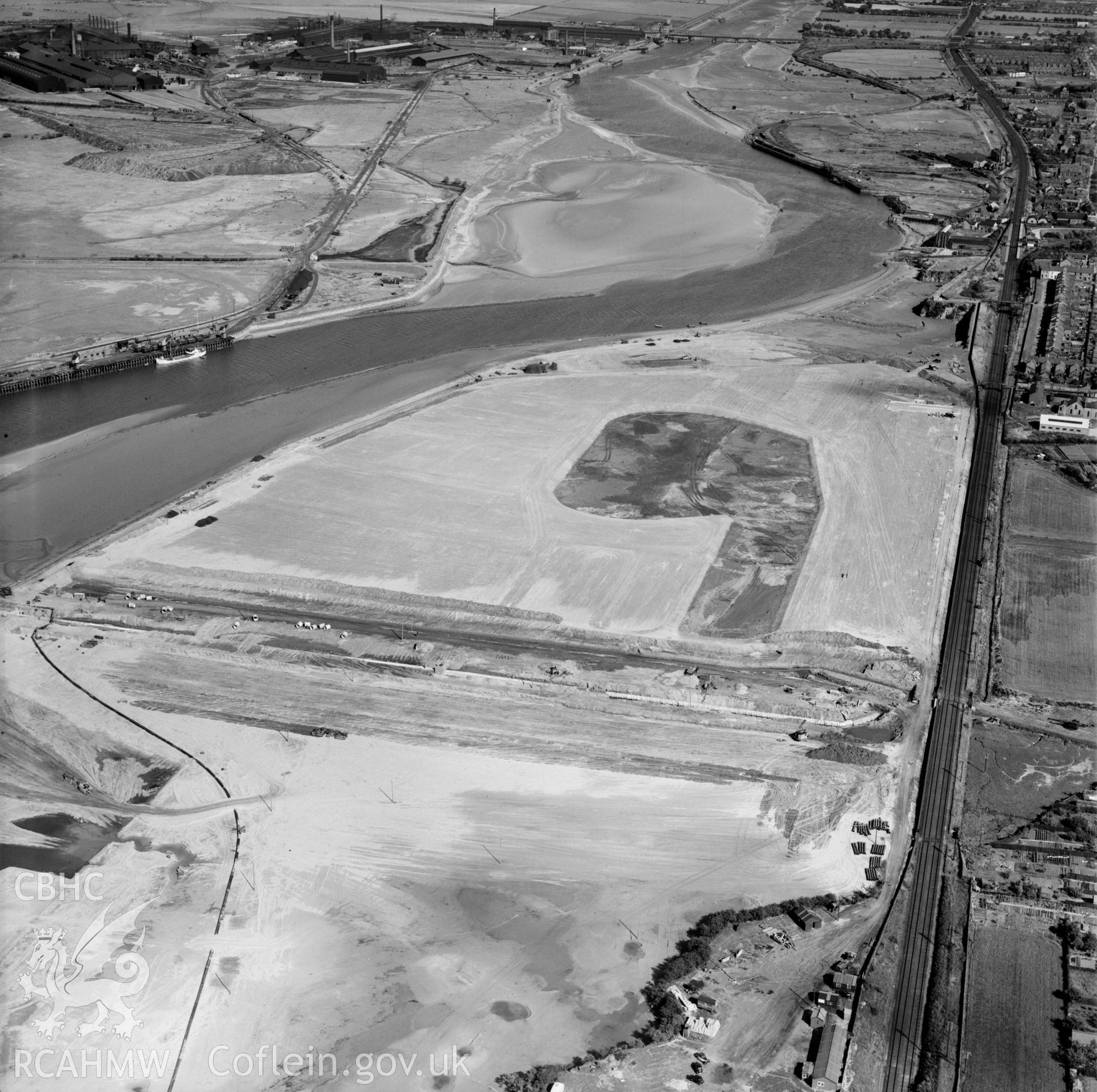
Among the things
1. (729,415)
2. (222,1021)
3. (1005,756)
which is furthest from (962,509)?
(222,1021)

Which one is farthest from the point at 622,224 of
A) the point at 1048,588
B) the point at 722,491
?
the point at 1048,588

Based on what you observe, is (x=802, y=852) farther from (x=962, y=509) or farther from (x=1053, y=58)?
(x=1053, y=58)

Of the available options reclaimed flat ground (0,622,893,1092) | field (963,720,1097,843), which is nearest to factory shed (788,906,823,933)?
reclaimed flat ground (0,622,893,1092)

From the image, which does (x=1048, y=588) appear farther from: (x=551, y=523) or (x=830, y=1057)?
(x=830, y=1057)

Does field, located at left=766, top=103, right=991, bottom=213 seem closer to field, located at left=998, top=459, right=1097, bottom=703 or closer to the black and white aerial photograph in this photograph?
the black and white aerial photograph

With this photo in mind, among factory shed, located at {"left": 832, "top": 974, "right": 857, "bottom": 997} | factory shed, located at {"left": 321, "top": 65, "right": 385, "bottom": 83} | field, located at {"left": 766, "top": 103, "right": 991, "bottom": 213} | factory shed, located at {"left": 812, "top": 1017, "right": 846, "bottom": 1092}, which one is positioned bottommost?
factory shed, located at {"left": 812, "top": 1017, "right": 846, "bottom": 1092}
